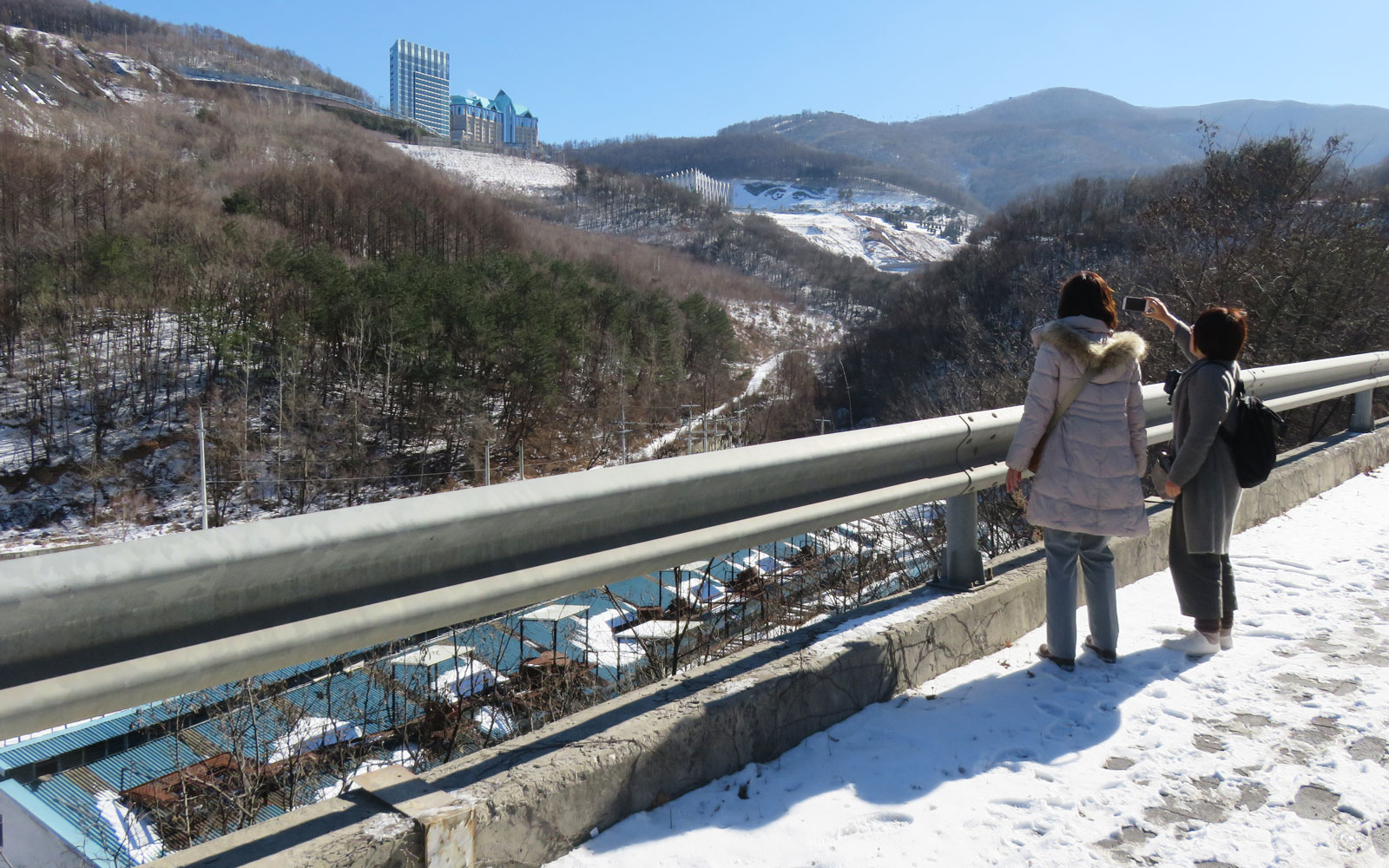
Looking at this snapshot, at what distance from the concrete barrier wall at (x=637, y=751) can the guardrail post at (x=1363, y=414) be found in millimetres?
6041

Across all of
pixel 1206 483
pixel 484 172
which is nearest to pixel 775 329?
pixel 484 172

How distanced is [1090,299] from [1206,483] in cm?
114

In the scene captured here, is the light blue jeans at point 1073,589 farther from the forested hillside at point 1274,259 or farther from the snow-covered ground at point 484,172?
the snow-covered ground at point 484,172

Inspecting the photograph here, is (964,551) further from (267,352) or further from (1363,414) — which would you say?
(267,352)

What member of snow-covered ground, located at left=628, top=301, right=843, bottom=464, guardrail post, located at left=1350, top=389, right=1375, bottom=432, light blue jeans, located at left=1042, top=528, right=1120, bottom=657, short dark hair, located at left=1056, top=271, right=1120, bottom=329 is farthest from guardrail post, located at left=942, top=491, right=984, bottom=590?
snow-covered ground, located at left=628, top=301, right=843, bottom=464

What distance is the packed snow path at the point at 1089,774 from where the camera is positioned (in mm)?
2592

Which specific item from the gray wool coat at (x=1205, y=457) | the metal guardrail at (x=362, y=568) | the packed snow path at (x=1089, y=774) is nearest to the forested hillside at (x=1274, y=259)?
the gray wool coat at (x=1205, y=457)

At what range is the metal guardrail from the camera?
5.90 ft

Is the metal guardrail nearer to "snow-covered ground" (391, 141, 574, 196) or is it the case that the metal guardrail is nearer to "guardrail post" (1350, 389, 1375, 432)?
"guardrail post" (1350, 389, 1375, 432)

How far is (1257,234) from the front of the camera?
13.2m

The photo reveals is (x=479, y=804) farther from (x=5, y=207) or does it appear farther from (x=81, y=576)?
(x=5, y=207)

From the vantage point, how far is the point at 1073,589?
3.88m

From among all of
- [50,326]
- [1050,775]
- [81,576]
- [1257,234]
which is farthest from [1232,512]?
[50,326]

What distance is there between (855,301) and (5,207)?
11376 cm
